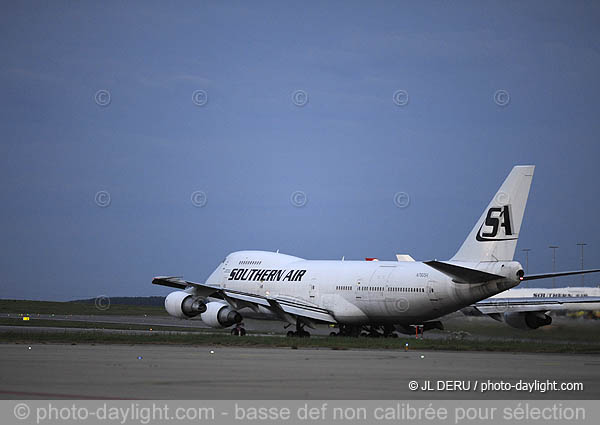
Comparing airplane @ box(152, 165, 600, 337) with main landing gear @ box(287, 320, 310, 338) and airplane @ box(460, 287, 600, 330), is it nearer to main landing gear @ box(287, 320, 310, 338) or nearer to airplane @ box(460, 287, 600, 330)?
main landing gear @ box(287, 320, 310, 338)

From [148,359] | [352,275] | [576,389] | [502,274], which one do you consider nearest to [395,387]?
[576,389]

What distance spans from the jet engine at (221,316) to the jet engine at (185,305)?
1.47ft

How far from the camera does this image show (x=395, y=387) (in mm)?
16875

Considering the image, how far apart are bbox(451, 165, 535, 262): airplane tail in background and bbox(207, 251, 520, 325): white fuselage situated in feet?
2.21

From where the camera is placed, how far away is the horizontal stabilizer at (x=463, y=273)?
38.9 metres

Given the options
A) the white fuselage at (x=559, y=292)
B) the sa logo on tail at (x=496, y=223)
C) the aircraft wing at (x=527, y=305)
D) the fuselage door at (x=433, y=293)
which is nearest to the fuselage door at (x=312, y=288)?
the fuselage door at (x=433, y=293)

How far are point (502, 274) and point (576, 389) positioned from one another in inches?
880

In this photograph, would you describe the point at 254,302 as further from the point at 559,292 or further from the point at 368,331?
the point at 559,292

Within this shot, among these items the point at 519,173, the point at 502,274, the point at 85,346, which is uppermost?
the point at 519,173

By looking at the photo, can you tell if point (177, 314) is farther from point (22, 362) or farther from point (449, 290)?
point (22, 362)

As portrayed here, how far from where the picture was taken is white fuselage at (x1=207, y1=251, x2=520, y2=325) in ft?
139

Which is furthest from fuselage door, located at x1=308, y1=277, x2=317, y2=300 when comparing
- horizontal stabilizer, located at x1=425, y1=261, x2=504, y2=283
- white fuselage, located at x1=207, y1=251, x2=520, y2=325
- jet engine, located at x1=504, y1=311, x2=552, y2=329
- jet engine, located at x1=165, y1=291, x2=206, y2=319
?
jet engine, located at x1=504, y1=311, x2=552, y2=329

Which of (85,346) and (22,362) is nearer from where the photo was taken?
(22,362)

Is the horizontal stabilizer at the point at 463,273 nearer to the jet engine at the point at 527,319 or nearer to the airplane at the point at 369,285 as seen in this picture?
the airplane at the point at 369,285
